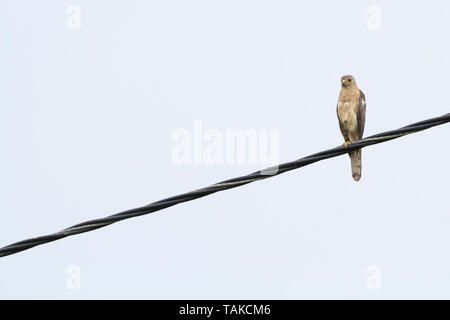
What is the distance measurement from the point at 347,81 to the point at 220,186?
5.62 metres

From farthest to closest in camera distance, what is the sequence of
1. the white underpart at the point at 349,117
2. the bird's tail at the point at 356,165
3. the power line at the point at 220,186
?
the white underpart at the point at 349,117
the bird's tail at the point at 356,165
the power line at the point at 220,186

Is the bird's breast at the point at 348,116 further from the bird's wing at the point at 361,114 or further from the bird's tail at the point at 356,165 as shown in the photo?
the bird's tail at the point at 356,165

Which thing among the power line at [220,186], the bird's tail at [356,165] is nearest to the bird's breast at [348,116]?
the bird's tail at [356,165]


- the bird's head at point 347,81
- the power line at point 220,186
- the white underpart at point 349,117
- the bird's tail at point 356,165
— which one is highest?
the bird's head at point 347,81

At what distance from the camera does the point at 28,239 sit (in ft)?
15.9

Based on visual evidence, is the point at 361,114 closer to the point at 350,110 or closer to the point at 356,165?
the point at 350,110

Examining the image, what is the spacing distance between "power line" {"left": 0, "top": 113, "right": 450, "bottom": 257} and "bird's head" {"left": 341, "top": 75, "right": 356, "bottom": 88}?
5005 millimetres

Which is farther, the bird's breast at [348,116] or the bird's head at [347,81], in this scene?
the bird's head at [347,81]

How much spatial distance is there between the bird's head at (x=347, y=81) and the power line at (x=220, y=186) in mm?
5005

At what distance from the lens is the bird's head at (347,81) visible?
33.9 feet

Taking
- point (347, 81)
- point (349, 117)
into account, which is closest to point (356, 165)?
point (349, 117)

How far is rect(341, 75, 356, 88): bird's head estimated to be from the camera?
1032 cm

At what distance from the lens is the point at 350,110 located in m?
10.2

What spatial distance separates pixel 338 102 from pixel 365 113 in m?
0.36
